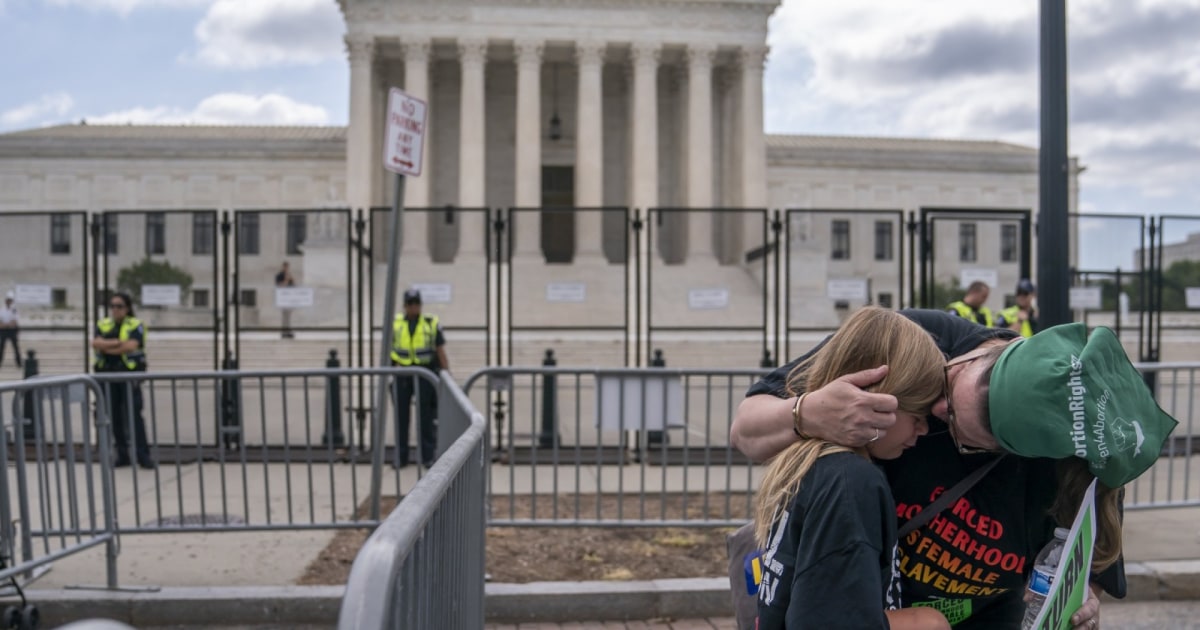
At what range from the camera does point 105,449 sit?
5.64 m

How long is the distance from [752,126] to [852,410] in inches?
1710

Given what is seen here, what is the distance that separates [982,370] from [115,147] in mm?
60207

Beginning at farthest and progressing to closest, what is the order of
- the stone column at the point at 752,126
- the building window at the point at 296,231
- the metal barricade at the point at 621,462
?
the stone column at the point at 752,126
the building window at the point at 296,231
the metal barricade at the point at 621,462

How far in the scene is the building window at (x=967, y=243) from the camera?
39.1 feet

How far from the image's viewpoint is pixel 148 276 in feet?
38.0

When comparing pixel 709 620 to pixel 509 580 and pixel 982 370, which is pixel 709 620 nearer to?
pixel 509 580

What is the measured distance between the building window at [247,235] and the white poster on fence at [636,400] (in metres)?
6.55

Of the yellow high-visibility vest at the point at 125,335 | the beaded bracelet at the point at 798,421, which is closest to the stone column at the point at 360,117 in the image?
the yellow high-visibility vest at the point at 125,335

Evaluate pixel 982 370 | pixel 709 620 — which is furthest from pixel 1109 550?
pixel 709 620

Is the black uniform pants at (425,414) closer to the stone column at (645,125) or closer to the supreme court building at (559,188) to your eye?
the supreme court building at (559,188)

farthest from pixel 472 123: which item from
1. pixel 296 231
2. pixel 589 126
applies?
pixel 296 231

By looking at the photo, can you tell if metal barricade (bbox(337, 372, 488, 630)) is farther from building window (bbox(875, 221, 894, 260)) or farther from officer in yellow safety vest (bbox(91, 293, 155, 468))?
building window (bbox(875, 221, 894, 260))

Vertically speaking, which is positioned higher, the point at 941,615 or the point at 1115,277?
the point at 1115,277

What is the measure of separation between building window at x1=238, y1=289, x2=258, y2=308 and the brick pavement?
7.81m
